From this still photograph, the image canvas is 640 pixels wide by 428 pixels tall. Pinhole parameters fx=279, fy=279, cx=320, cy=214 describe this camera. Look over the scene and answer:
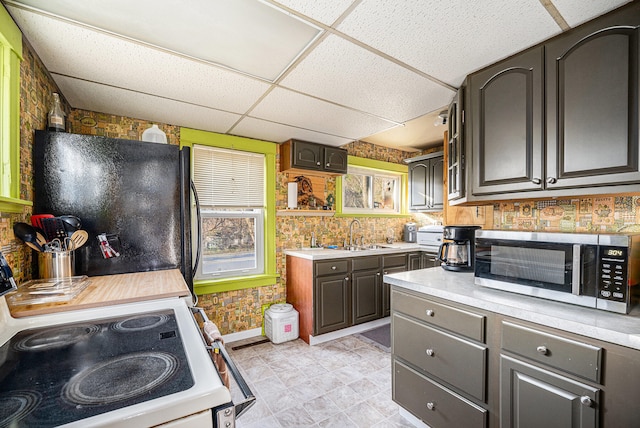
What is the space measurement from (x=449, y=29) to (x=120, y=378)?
6.18 ft

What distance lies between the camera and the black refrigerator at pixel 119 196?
170 cm

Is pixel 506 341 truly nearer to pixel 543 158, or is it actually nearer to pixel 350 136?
pixel 543 158

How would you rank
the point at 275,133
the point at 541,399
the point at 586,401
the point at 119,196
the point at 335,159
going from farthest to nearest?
1. the point at 335,159
2. the point at 275,133
3. the point at 119,196
4. the point at 541,399
5. the point at 586,401

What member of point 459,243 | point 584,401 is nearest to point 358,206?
point 459,243

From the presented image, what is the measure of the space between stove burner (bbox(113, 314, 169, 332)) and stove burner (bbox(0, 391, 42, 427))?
1.29 ft

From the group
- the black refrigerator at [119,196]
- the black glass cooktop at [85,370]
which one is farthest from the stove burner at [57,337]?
the black refrigerator at [119,196]

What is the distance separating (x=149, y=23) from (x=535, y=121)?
205 cm

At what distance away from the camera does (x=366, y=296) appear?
3.35 m

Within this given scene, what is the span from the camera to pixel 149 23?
1318 mm

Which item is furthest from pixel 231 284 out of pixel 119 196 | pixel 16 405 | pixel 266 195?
pixel 16 405

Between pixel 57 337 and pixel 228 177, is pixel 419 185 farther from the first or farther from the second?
pixel 57 337

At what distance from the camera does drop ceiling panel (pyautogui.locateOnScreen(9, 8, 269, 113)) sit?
138cm

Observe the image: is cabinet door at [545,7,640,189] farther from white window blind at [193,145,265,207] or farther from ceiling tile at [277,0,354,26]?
white window blind at [193,145,265,207]

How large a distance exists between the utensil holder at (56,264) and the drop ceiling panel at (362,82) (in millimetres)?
1678
